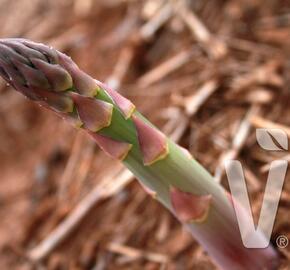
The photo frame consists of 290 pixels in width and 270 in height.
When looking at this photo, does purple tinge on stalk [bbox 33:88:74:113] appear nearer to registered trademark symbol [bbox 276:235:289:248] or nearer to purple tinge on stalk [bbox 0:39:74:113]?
purple tinge on stalk [bbox 0:39:74:113]

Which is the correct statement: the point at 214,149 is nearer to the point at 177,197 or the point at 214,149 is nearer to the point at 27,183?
the point at 177,197

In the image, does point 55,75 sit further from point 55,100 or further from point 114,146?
point 114,146

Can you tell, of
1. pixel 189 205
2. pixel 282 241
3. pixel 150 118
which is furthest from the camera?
pixel 150 118

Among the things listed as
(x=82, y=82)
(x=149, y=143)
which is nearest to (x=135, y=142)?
(x=149, y=143)

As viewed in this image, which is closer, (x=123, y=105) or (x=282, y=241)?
(x=123, y=105)

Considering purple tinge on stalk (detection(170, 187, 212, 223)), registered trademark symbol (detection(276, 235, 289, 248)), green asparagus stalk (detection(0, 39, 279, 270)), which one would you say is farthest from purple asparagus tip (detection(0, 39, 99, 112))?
registered trademark symbol (detection(276, 235, 289, 248))

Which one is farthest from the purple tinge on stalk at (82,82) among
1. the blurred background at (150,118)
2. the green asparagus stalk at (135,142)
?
the blurred background at (150,118)

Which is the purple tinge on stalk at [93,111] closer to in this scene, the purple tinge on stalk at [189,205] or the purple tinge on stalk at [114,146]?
the purple tinge on stalk at [114,146]

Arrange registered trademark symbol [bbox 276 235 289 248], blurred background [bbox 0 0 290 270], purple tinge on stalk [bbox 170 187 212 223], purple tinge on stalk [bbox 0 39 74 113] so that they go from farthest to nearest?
blurred background [bbox 0 0 290 270] → registered trademark symbol [bbox 276 235 289 248] → purple tinge on stalk [bbox 170 187 212 223] → purple tinge on stalk [bbox 0 39 74 113]
